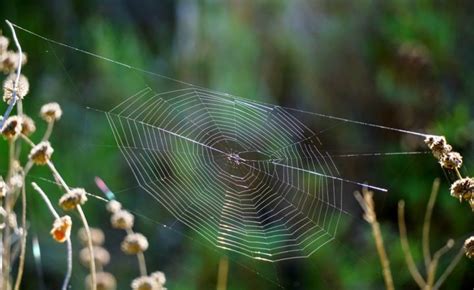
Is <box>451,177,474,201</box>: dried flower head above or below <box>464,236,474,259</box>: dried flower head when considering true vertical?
above

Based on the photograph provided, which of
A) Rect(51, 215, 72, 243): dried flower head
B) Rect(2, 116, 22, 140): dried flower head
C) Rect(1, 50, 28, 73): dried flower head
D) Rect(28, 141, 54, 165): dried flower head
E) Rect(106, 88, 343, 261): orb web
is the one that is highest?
Rect(1, 50, 28, 73): dried flower head

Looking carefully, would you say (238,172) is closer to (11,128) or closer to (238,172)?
(238,172)

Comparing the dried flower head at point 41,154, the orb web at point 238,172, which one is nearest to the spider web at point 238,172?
the orb web at point 238,172

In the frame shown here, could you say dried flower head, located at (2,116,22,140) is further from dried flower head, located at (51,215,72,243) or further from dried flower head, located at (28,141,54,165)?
dried flower head, located at (51,215,72,243)

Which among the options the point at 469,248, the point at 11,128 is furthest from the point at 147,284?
the point at 469,248

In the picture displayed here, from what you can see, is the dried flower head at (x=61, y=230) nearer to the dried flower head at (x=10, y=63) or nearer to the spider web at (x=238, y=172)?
the dried flower head at (x=10, y=63)

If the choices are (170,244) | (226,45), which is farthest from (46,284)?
(226,45)

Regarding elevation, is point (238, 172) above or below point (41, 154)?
below

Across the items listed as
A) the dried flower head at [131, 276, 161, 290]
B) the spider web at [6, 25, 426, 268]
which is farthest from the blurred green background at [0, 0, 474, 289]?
the dried flower head at [131, 276, 161, 290]

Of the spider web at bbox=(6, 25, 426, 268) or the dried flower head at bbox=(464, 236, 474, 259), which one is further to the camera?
the spider web at bbox=(6, 25, 426, 268)
